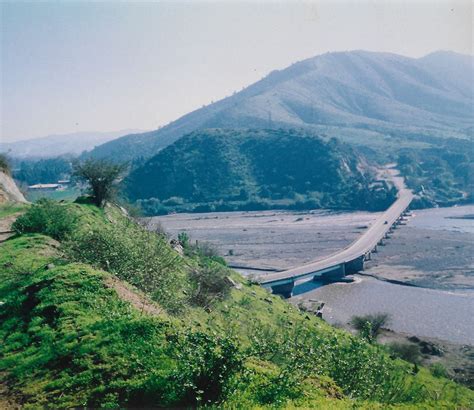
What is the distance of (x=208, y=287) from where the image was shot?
91.2ft

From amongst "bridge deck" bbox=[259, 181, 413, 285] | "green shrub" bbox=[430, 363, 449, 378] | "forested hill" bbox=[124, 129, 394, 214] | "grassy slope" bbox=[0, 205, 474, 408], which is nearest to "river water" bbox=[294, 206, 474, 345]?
"bridge deck" bbox=[259, 181, 413, 285]

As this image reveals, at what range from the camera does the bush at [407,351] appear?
125 ft

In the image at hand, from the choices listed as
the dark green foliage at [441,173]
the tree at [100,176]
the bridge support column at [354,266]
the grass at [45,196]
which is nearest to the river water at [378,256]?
the bridge support column at [354,266]

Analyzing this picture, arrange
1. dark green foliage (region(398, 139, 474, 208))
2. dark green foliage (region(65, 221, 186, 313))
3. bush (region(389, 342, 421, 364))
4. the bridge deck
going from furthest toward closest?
dark green foliage (region(398, 139, 474, 208)) → the bridge deck → bush (region(389, 342, 421, 364)) → dark green foliage (region(65, 221, 186, 313))

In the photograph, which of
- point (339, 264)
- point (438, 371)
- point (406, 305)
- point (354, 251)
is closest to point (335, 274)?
point (339, 264)

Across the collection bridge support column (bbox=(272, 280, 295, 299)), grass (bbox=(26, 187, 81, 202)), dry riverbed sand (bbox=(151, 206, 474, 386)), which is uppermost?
grass (bbox=(26, 187, 81, 202))

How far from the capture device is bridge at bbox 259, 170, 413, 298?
6356 cm

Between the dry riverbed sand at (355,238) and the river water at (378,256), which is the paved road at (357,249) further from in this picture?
the river water at (378,256)

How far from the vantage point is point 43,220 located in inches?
935

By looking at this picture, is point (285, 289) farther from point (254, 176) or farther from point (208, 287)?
point (254, 176)

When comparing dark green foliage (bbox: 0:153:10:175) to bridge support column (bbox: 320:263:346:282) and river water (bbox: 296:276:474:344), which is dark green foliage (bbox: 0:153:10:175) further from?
bridge support column (bbox: 320:263:346:282)

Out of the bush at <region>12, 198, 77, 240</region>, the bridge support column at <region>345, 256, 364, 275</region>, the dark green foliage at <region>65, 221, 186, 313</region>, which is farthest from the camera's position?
the bridge support column at <region>345, 256, 364, 275</region>

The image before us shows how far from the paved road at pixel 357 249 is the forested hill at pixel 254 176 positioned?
494 inches

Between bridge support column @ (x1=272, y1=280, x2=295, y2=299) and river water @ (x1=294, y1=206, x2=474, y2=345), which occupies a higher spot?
bridge support column @ (x1=272, y1=280, x2=295, y2=299)
